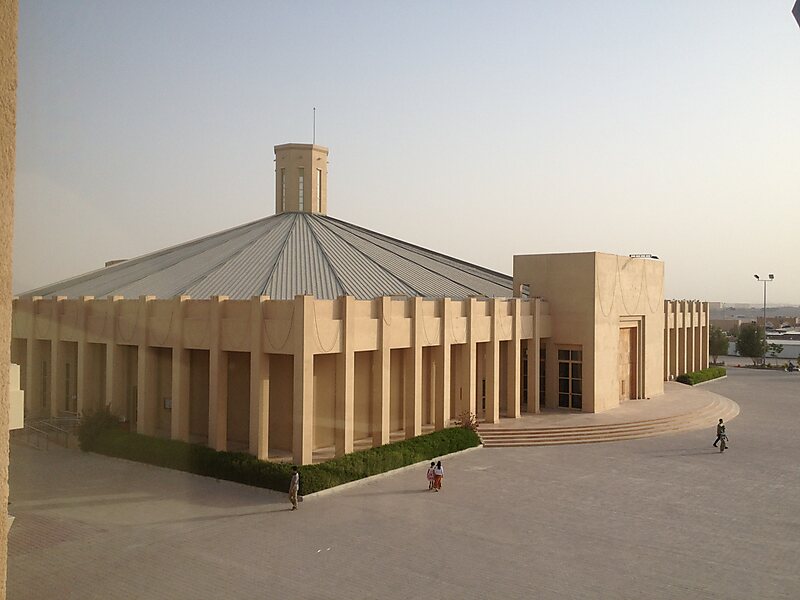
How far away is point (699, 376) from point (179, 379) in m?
39.3

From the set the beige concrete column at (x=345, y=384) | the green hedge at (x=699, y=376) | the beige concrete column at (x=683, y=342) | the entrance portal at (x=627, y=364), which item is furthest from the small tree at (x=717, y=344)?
the beige concrete column at (x=345, y=384)

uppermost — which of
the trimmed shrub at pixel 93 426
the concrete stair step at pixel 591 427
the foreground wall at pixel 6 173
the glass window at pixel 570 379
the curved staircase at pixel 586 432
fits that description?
the foreground wall at pixel 6 173

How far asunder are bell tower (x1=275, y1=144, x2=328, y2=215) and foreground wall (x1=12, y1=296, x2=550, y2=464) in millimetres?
13598

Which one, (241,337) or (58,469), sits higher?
(241,337)

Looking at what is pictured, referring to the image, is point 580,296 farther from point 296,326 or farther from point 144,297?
point 144,297

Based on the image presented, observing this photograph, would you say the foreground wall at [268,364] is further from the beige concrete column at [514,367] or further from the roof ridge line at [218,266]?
the roof ridge line at [218,266]

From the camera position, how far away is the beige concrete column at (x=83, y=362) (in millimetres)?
28031

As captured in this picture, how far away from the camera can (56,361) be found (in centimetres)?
2914

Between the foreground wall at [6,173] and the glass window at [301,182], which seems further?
the glass window at [301,182]

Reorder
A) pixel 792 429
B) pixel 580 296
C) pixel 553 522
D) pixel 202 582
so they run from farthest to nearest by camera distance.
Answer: pixel 580 296
pixel 792 429
pixel 553 522
pixel 202 582

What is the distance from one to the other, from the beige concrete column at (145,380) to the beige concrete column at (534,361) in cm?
1770

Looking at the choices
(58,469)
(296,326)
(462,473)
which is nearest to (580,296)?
(462,473)

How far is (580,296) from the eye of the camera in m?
34.0

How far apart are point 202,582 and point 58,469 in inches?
474
